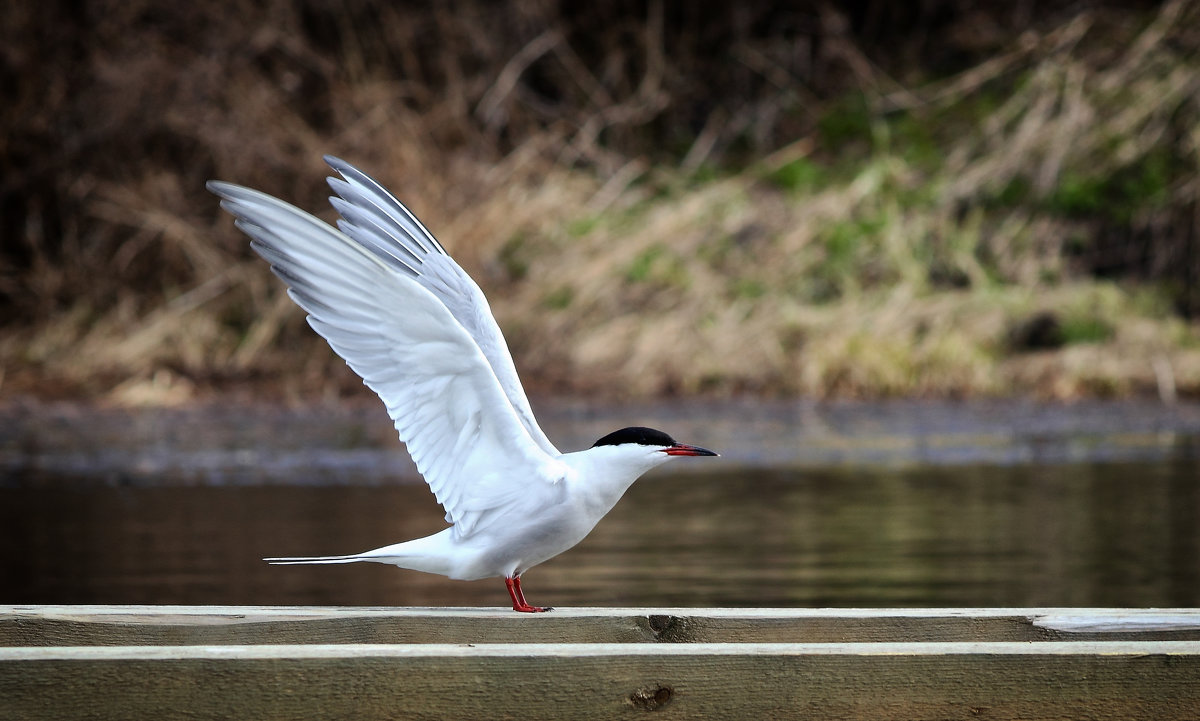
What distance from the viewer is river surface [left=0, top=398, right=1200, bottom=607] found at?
236 inches

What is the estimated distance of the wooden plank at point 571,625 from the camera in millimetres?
3199

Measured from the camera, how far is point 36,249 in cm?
1384

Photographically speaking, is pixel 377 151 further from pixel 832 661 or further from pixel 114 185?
pixel 832 661

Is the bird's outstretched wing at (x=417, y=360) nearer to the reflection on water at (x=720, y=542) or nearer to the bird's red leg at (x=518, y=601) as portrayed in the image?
the bird's red leg at (x=518, y=601)

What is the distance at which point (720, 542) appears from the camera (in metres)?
7.09

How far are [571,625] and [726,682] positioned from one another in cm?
75

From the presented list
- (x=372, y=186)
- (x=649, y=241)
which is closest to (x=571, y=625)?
(x=372, y=186)

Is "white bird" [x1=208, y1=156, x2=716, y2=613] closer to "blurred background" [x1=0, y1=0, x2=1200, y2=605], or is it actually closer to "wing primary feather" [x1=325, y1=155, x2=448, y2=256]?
"wing primary feather" [x1=325, y1=155, x2=448, y2=256]

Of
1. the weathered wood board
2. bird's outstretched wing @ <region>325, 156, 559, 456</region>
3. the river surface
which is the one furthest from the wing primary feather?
the river surface

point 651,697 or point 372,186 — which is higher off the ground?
point 372,186

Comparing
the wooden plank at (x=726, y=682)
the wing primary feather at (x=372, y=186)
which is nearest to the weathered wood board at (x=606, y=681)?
the wooden plank at (x=726, y=682)

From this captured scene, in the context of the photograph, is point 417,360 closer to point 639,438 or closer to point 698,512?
point 639,438

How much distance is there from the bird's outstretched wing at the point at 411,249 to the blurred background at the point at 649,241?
408 cm

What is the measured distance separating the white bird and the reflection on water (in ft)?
5.92
